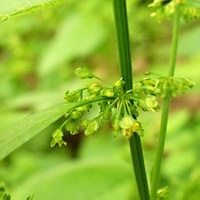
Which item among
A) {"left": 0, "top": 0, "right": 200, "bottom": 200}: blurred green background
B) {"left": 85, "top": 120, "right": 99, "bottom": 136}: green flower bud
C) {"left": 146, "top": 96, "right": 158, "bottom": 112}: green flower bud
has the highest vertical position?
{"left": 0, "top": 0, "right": 200, "bottom": 200}: blurred green background

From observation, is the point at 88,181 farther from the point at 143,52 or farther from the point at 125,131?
the point at 143,52

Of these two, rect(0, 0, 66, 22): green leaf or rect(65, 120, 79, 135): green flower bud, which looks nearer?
rect(0, 0, 66, 22): green leaf

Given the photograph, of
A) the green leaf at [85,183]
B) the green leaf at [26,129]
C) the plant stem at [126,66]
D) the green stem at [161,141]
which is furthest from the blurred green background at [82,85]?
the green leaf at [26,129]

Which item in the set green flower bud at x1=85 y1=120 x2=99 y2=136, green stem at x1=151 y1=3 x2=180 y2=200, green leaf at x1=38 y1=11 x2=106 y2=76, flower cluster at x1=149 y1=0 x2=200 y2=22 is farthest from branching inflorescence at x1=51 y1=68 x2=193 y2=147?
green leaf at x1=38 y1=11 x2=106 y2=76

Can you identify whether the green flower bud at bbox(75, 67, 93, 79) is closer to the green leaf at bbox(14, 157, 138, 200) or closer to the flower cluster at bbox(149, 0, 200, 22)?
the flower cluster at bbox(149, 0, 200, 22)

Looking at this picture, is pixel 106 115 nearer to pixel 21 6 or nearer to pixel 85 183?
pixel 21 6

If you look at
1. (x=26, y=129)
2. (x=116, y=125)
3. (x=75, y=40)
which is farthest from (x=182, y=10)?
(x=75, y=40)
